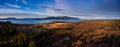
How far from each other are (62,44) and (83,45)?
1.80 meters

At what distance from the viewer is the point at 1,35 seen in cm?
2120

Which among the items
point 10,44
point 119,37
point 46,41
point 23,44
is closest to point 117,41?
point 119,37

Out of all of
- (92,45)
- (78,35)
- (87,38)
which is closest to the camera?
(92,45)

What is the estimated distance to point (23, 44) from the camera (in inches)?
640

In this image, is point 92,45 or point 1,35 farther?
point 1,35

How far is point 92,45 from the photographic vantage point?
52.5 ft

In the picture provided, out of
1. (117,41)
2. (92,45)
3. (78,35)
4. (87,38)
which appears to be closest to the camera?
(92,45)

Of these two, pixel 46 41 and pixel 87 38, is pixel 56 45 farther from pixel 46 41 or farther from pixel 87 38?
pixel 87 38

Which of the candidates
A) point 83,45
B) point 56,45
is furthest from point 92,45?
point 56,45

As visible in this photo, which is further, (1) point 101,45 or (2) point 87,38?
(2) point 87,38

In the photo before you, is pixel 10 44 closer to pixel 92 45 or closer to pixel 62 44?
pixel 62 44

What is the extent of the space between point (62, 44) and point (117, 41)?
4636 mm

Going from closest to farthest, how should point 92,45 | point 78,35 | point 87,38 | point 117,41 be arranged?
1. point 92,45
2. point 117,41
3. point 87,38
4. point 78,35

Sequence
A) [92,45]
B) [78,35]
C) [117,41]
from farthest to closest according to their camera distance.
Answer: [78,35] → [117,41] → [92,45]
